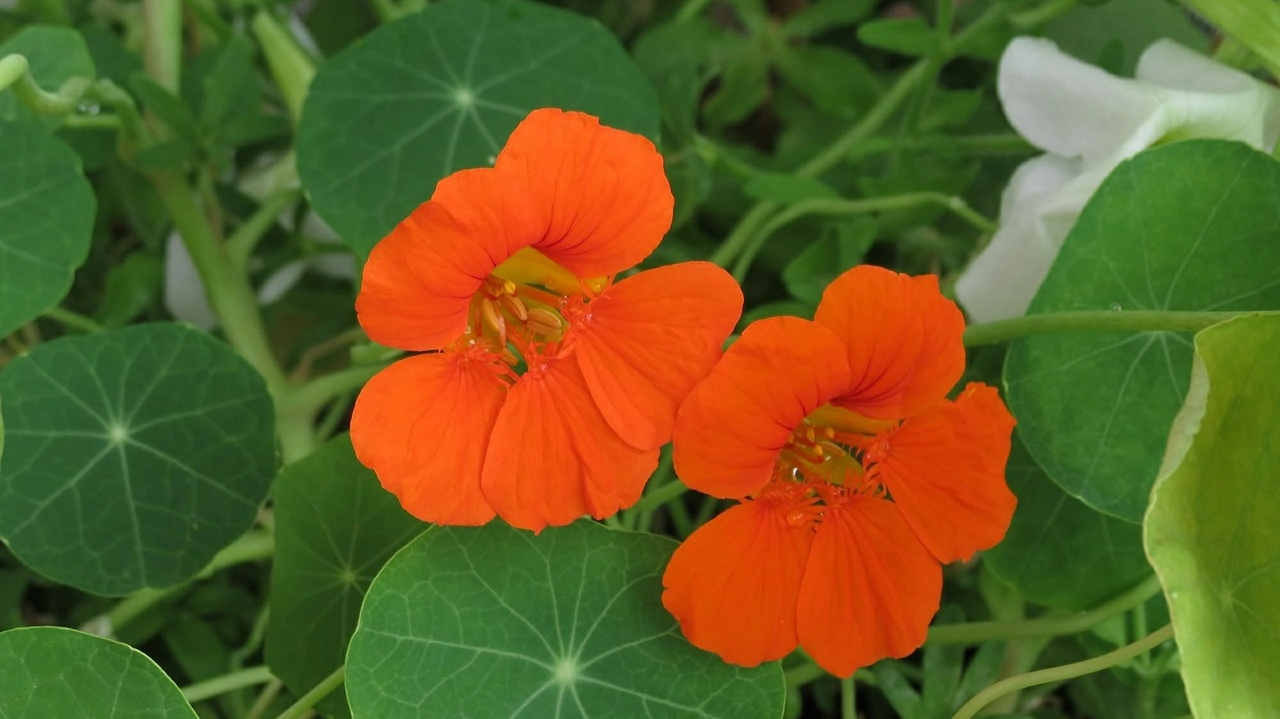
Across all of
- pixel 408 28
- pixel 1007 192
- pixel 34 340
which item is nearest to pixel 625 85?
pixel 408 28

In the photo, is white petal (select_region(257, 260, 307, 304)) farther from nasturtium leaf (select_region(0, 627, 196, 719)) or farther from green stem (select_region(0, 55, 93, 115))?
nasturtium leaf (select_region(0, 627, 196, 719))

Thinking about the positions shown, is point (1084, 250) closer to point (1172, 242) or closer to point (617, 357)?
point (1172, 242)

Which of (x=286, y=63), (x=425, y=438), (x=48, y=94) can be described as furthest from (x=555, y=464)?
(x=286, y=63)

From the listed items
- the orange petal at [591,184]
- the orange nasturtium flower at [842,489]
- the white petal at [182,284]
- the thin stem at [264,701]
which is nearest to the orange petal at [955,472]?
the orange nasturtium flower at [842,489]

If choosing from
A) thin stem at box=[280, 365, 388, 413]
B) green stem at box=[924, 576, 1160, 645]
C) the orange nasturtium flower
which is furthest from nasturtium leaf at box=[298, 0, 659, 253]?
green stem at box=[924, 576, 1160, 645]

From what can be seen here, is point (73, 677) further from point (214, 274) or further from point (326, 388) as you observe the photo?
point (214, 274)
